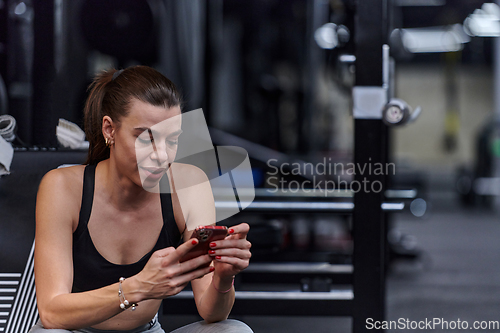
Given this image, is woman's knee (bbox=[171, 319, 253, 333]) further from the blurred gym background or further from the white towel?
the white towel

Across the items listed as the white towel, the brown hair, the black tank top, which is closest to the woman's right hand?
the black tank top

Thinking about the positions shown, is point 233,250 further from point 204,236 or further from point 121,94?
point 121,94

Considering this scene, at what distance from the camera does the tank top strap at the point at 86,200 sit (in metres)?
1.02

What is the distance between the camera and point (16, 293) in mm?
1267

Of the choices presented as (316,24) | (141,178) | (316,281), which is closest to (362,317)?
(316,281)

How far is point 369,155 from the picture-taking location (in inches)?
57.7

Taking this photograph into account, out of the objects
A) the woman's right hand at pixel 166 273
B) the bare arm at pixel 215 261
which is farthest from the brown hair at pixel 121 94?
the woman's right hand at pixel 166 273

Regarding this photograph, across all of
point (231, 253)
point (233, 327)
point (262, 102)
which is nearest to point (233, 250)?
point (231, 253)

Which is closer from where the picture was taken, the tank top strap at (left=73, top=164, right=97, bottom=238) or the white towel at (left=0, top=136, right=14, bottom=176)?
the tank top strap at (left=73, top=164, right=97, bottom=238)

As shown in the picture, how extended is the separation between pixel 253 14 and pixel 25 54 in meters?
3.55

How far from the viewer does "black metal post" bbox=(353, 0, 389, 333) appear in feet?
4.80

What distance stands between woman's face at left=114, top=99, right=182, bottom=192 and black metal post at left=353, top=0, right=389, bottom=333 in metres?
0.70

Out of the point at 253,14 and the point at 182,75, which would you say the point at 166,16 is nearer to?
the point at 182,75

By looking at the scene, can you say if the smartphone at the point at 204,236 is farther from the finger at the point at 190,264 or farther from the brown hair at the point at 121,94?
the brown hair at the point at 121,94
